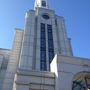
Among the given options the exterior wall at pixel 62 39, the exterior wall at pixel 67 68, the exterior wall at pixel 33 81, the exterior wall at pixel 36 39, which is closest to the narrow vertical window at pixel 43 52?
the exterior wall at pixel 36 39

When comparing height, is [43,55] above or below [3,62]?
above

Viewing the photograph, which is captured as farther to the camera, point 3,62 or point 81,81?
point 3,62

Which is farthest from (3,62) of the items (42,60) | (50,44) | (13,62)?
(50,44)

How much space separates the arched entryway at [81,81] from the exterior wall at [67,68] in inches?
23.1

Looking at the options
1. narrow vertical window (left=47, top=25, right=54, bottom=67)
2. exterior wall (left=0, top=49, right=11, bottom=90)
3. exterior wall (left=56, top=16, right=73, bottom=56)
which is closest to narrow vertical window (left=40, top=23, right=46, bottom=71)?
narrow vertical window (left=47, top=25, right=54, bottom=67)

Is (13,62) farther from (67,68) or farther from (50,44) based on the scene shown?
(67,68)

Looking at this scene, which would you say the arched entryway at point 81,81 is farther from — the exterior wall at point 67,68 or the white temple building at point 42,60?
the exterior wall at point 67,68

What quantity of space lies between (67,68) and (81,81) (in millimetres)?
2076

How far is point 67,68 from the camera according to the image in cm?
1117

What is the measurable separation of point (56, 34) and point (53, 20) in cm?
435

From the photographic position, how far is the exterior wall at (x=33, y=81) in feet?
33.0

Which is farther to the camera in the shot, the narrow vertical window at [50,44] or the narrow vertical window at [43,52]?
the narrow vertical window at [50,44]

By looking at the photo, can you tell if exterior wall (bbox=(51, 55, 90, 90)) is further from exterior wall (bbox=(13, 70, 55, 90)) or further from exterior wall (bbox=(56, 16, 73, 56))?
exterior wall (bbox=(56, 16, 73, 56))

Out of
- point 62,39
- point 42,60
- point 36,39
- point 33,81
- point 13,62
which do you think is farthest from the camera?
point 62,39
